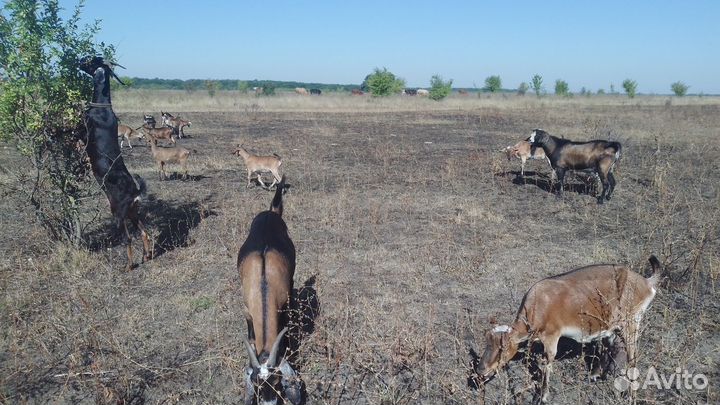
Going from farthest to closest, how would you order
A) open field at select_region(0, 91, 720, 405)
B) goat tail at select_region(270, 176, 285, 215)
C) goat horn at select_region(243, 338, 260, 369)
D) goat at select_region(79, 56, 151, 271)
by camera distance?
1. goat at select_region(79, 56, 151, 271)
2. goat tail at select_region(270, 176, 285, 215)
3. open field at select_region(0, 91, 720, 405)
4. goat horn at select_region(243, 338, 260, 369)

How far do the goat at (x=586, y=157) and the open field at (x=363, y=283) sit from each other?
1.70 feet

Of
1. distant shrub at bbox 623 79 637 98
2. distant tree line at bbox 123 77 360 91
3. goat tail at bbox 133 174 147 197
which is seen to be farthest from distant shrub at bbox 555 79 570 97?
goat tail at bbox 133 174 147 197

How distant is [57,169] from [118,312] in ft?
10.7

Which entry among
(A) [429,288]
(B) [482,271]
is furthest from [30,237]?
(B) [482,271]

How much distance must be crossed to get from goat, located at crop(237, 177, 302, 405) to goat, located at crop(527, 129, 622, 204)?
9.67 metres

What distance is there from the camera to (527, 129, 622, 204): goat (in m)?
12.4

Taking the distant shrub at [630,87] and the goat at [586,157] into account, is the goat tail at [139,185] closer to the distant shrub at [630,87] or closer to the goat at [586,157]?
the goat at [586,157]

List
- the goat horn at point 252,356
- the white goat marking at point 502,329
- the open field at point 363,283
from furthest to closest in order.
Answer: the open field at point 363,283
the white goat marking at point 502,329
the goat horn at point 252,356

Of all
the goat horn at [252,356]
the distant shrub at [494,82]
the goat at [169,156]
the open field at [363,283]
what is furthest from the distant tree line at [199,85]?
the goat horn at [252,356]

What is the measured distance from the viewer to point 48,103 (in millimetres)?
7629

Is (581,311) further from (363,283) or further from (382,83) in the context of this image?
(382,83)

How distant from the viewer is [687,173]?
14.9m

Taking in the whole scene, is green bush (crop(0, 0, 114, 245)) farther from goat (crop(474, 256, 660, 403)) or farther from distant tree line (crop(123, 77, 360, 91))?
distant tree line (crop(123, 77, 360, 91))

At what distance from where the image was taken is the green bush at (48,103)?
23.8 ft
